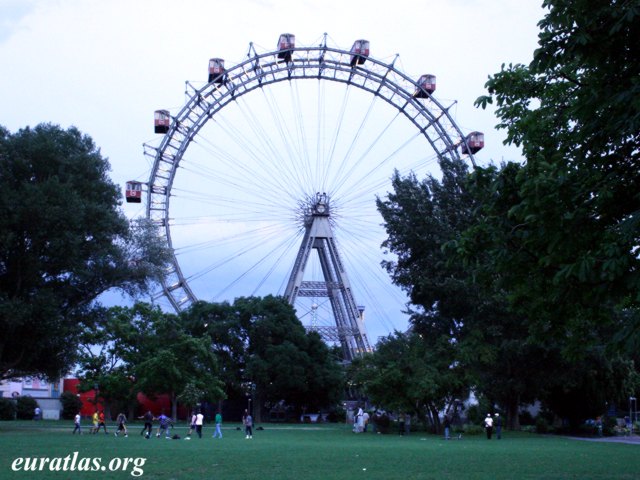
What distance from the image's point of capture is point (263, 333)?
227ft

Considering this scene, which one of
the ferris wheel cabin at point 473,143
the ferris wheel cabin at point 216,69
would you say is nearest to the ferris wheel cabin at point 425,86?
the ferris wheel cabin at point 473,143

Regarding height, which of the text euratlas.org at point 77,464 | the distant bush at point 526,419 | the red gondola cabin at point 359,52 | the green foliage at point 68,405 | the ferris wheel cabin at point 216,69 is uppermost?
the red gondola cabin at point 359,52

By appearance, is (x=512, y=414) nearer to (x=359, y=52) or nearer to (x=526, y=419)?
(x=526, y=419)

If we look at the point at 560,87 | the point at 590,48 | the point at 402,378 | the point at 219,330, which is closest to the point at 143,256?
the point at 402,378

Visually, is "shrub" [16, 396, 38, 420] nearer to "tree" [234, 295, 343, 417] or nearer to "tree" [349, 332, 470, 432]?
"tree" [234, 295, 343, 417]

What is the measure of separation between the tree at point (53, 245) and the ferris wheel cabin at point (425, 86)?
2499cm

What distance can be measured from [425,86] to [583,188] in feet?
151

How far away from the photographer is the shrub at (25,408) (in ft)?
237

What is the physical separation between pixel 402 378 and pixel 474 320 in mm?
5274

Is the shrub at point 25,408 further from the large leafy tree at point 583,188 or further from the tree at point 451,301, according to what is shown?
the large leafy tree at point 583,188

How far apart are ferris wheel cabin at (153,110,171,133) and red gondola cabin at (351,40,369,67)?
1359 centimetres

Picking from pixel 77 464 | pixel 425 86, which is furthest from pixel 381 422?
pixel 77 464

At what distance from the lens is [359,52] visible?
55781 mm

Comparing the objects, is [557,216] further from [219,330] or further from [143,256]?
[219,330]
